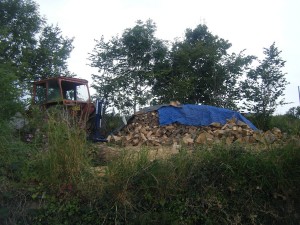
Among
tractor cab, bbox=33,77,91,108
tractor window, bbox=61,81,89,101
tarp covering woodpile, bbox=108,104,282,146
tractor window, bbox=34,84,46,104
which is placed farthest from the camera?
tractor window, bbox=61,81,89,101

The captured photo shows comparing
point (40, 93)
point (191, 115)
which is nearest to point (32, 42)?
point (40, 93)

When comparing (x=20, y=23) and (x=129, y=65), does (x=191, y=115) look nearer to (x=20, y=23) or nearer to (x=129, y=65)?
(x=129, y=65)

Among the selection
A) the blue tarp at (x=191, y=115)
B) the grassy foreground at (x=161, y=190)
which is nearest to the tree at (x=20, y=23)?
the blue tarp at (x=191, y=115)

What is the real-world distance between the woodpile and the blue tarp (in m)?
0.22

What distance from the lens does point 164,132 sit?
9.85 metres

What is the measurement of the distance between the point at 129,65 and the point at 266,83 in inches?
293

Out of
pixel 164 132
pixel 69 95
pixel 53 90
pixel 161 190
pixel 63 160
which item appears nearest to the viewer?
pixel 161 190

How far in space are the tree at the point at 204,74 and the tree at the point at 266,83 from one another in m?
0.78

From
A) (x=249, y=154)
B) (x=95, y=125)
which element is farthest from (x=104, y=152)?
(x=95, y=125)

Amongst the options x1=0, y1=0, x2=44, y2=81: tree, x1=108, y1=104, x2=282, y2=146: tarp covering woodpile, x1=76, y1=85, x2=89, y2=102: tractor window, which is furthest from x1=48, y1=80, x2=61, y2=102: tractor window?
x1=0, y1=0, x2=44, y2=81: tree

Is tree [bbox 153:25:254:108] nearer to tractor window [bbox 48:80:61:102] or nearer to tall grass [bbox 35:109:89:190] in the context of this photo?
tractor window [bbox 48:80:61:102]

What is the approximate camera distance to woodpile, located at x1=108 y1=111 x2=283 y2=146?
805 centimetres

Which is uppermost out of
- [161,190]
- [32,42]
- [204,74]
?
[32,42]

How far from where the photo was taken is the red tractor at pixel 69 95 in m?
10.4
